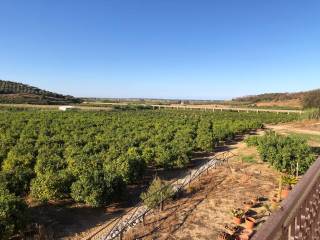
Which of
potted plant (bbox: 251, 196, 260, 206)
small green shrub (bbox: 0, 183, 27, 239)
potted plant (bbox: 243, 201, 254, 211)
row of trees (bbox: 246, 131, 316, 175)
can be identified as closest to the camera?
small green shrub (bbox: 0, 183, 27, 239)

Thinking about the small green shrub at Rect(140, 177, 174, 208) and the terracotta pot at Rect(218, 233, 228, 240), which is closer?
the terracotta pot at Rect(218, 233, 228, 240)

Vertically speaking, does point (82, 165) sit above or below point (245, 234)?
above

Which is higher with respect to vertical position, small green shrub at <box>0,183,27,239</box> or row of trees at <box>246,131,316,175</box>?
row of trees at <box>246,131,316,175</box>

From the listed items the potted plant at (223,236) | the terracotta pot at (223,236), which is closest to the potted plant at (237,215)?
the potted plant at (223,236)

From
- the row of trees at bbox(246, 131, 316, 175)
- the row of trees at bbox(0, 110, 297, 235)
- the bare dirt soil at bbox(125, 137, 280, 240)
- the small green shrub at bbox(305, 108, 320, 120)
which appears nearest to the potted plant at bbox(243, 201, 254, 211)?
the bare dirt soil at bbox(125, 137, 280, 240)

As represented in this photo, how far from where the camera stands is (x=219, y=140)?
34562 millimetres

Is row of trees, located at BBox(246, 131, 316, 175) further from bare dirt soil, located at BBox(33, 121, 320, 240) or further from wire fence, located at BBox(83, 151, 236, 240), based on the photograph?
wire fence, located at BBox(83, 151, 236, 240)

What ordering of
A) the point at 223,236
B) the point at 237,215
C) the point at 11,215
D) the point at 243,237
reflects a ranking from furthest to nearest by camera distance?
the point at 237,215 → the point at 11,215 → the point at 223,236 → the point at 243,237

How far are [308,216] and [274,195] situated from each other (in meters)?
15.0

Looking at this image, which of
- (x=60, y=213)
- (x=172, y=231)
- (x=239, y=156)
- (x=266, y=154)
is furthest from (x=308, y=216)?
(x=239, y=156)

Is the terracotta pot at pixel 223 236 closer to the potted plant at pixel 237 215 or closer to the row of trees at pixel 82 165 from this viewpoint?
the potted plant at pixel 237 215

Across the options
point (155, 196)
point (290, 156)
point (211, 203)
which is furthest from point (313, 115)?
point (155, 196)

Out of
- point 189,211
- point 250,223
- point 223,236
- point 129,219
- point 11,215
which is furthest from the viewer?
point 189,211

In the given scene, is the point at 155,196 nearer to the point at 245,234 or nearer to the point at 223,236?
the point at 223,236
